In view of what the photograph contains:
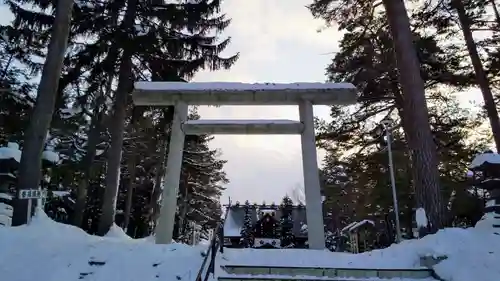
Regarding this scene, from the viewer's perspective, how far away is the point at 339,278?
6723 millimetres

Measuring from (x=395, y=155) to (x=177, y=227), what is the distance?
51.2 ft

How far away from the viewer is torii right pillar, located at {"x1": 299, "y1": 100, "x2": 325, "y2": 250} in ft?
32.3

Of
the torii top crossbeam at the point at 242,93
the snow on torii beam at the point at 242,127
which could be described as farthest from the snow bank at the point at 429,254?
the torii top crossbeam at the point at 242,93

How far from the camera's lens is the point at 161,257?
291 inches

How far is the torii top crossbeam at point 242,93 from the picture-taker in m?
10.4

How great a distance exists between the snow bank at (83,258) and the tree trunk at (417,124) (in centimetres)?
531

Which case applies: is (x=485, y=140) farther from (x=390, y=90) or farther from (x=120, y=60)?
(x=120, y=60)

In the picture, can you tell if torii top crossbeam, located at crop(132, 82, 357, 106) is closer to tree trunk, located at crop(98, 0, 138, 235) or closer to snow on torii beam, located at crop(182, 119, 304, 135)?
snow on torii beam, located at crop(182, 119, 304, 135)

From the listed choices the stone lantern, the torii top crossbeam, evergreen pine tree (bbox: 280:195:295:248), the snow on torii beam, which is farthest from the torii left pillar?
the stone lantern

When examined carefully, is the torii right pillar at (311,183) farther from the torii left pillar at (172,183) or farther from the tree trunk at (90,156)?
the tree trunk at (90,156)

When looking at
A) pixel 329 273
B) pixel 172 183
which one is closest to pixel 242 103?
pixel 172 183

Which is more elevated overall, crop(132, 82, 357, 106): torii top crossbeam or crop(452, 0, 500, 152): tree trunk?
crop(452, 0, 500, 152): tree trunk

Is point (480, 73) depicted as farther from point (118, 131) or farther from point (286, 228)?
point (118, 131)

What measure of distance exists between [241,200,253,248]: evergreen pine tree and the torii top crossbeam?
4.35 metres
